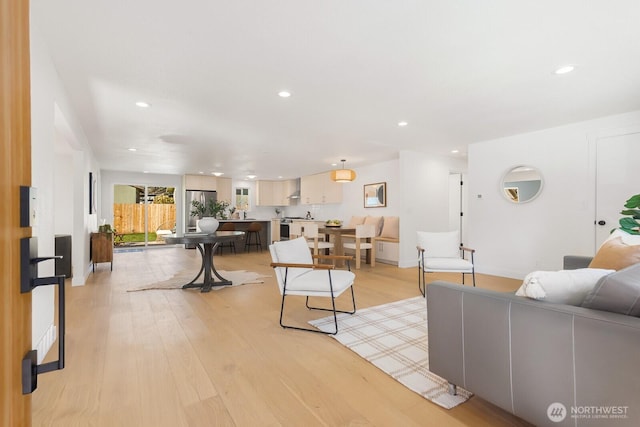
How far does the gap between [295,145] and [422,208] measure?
2904 mm

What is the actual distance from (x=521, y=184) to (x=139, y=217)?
9758mm

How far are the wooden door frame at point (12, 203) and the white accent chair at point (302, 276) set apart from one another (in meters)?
2.06

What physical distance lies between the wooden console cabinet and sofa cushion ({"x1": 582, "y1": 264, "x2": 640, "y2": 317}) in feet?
21.0

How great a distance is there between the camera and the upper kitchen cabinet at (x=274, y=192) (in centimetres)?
1041

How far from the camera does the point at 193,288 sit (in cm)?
427

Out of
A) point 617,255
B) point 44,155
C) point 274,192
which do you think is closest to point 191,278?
point 44,155

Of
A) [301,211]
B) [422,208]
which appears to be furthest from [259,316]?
[301,211]

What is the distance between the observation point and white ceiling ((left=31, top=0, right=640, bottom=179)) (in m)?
1.90

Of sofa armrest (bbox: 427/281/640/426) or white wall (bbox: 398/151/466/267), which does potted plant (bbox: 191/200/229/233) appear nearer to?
white wall (bbox: 398/151/466/267)

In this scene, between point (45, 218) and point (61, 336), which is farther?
point (45, 218)

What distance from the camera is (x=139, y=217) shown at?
29.8ft

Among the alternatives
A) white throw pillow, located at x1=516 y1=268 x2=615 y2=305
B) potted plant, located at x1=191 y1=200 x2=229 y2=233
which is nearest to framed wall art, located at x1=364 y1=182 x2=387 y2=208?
potted plant, located at x1=191 y1=200 x2=229 y2=233

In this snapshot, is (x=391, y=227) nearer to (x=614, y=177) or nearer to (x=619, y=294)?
(x=614, y=177)

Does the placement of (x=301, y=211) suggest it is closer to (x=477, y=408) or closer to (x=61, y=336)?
(x=477, y=408)
